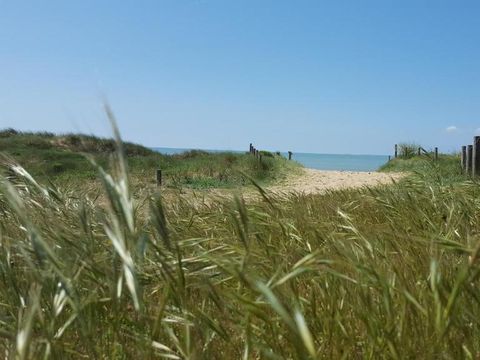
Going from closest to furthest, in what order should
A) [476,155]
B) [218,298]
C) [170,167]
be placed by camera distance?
1. [218,298]
2. [476,155]
3. [170,167]

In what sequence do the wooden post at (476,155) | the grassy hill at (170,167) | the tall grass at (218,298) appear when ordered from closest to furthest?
1. the tall grass at (218,298)
2. the wooden post at (476,155)
3. the grassy hill at (170,167)

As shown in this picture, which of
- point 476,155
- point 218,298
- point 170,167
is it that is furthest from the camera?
point 170,167

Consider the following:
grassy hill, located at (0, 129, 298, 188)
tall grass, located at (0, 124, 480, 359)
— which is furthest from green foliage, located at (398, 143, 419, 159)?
tall grass, located at (0, 124, 480, 359)

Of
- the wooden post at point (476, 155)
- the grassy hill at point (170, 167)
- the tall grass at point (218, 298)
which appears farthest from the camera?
the grassy hill at point (170, 167)

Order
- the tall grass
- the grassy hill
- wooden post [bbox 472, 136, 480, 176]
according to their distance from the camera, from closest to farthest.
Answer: the tall grass, wooden post [bbox 472, 136, 480, 176], the grassy hill

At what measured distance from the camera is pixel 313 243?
79.4 inches

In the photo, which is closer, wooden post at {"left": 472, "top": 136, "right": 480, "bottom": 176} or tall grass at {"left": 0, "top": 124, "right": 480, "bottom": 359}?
tall grass at {"left": 0, "top": 124, "right": 480, "bottom": 359}

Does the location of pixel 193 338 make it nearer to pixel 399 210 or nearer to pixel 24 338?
pixel 24 338

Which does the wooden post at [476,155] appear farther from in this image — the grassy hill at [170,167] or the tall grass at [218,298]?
the tall grass at [218,298]

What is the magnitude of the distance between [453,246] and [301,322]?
1.90 feet

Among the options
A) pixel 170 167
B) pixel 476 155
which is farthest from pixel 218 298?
pixel 170 167

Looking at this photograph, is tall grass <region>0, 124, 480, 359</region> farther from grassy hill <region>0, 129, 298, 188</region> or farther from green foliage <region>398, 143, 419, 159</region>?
green foliage <region>398, 143, 419, 159</region>

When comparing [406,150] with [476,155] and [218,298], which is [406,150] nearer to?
[476,155]

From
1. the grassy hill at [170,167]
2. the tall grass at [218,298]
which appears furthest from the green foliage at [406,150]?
the tall grass at [218,298]
